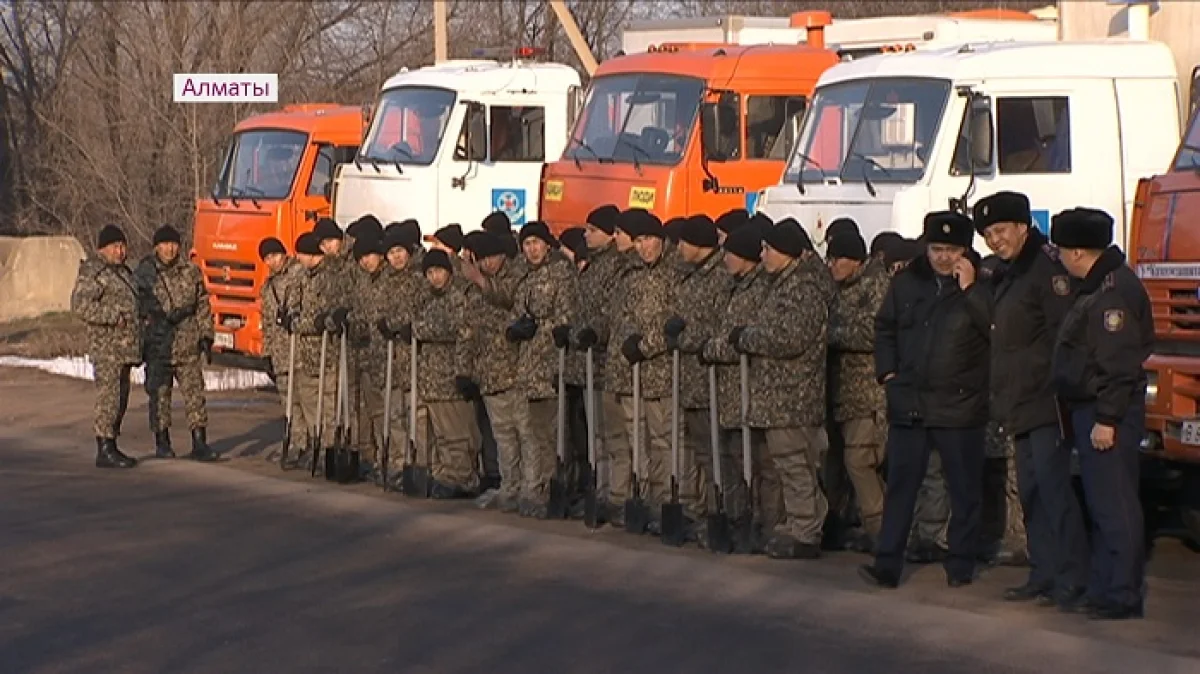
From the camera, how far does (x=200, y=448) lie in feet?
55.3

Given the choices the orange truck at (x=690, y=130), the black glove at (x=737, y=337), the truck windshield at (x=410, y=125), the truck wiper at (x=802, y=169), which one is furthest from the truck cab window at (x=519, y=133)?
the black glove at (x=737, y=337)

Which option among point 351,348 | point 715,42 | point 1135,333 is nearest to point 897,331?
point 1135,333

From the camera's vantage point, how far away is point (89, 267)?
16500 millimetres

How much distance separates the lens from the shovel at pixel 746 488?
38.8 ft

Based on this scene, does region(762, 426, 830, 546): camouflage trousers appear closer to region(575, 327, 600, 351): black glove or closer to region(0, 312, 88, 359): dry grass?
region(575, 327, 600, 351): black glove

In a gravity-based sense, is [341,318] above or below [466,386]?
above

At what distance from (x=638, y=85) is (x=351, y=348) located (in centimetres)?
360

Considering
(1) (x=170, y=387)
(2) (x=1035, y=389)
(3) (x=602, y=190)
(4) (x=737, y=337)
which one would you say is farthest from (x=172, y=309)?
(2) (x=1035, y=389)

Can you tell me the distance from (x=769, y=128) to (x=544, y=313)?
4.46 m

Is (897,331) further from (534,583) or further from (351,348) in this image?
(351,348)

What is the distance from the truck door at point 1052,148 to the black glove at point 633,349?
2856 mm

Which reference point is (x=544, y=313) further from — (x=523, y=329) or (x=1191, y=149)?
(x=1191, y=149)

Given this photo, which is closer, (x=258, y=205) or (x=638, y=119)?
(x=638, y=119)

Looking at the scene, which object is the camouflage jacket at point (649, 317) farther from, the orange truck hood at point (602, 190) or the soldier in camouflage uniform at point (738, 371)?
the orange truck hood at point (602, 190)
